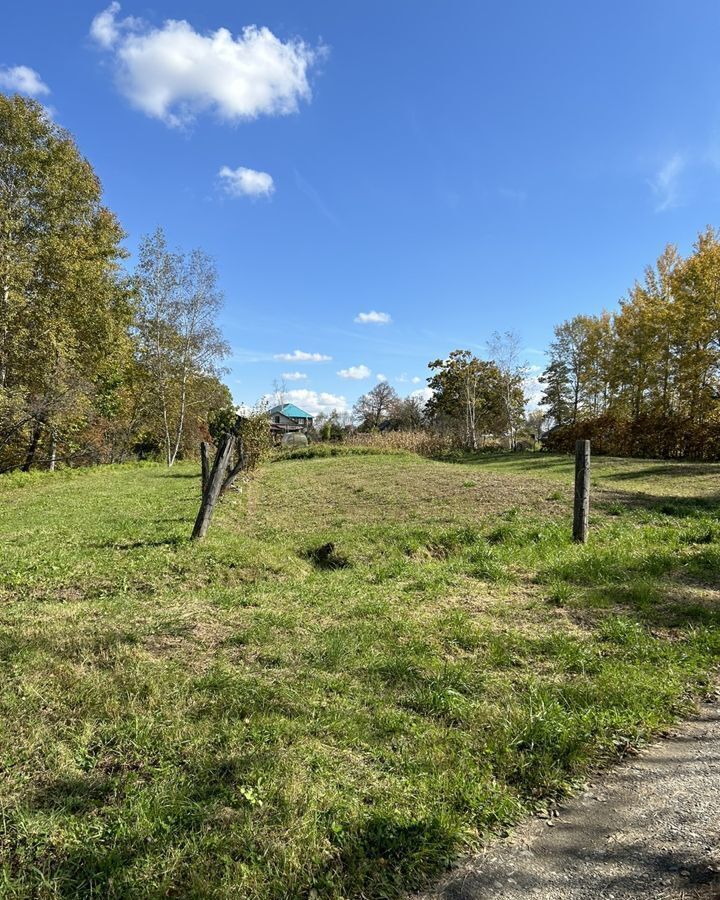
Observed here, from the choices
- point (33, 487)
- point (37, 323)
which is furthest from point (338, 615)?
point (37, 323)

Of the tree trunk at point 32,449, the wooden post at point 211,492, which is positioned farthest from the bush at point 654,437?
the tree trunk at point 32,449

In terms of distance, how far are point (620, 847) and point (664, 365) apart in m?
26.4

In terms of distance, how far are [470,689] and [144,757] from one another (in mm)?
1887

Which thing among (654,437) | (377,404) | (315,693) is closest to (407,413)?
(377,404)

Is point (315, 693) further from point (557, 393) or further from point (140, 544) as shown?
point (557, 393)

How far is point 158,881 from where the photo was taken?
1.77 m

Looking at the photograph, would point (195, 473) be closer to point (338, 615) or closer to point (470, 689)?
point (338, 615)

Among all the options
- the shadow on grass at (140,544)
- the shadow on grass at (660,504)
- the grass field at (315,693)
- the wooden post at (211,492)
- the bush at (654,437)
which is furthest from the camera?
the bush at (654,437)

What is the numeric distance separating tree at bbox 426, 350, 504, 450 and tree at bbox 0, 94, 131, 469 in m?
27.0

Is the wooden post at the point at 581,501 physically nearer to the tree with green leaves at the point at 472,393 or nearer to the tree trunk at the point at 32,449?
the tree trunk at the point at 32,449

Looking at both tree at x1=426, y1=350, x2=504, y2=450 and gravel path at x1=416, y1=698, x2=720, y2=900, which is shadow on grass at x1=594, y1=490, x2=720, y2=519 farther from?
tree at x1=426, y1=350, x2=504, y2=450

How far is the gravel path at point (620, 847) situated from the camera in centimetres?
173

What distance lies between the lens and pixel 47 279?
17.4 m

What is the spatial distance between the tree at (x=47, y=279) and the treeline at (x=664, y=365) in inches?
868
